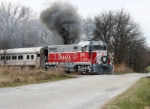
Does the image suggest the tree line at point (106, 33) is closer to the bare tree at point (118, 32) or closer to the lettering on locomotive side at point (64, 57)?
the bare tree at point (118, 32)

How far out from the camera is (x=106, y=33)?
56531 millimetres

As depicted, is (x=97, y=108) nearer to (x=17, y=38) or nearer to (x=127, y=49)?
(x=127, y=49)

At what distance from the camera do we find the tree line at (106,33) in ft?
185

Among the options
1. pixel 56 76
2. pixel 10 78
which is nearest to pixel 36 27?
pixel 56 76

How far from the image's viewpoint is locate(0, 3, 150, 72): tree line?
2221 inches

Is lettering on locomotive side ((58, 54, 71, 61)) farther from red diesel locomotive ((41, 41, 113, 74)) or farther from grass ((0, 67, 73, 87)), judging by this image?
grass ((0, 67, 73, 87))

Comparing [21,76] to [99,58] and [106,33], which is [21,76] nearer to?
[99,58]

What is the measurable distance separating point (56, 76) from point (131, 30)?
3690 cm

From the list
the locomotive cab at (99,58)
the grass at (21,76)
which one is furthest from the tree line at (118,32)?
the grass at (21,76)

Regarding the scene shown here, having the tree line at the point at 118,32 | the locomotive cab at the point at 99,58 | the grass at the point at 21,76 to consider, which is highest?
the tree line at the point at 118,32

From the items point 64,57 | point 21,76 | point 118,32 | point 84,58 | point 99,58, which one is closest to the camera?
point 21,76

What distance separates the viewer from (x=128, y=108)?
31.1 feet

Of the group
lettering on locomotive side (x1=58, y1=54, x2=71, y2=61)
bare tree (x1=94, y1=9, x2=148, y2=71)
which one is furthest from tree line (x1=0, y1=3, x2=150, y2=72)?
lettering on locomotive side (x1=58, y1=54, x2=71, y2=61)

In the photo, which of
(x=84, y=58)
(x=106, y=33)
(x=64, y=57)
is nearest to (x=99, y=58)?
(x=84, y=58)
